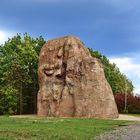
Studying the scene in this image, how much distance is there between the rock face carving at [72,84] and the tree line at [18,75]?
34.9 ft

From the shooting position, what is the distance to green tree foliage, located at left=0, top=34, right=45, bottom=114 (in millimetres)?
54156

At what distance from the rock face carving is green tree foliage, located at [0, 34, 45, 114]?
34.8ft

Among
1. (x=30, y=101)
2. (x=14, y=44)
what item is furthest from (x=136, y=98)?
(x=14, y=44)

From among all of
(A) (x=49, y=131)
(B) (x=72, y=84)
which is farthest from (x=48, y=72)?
(A) (x=49, y=131)

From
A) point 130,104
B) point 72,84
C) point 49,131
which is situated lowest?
point 49,131

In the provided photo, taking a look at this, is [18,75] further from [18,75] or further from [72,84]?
[72,84]

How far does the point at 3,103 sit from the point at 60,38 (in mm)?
14880

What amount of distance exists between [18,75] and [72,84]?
16.0 metres

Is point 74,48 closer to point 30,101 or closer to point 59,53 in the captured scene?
point 59,53

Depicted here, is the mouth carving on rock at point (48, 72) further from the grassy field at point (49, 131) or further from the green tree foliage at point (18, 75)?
the grassy field at point (49, 131)

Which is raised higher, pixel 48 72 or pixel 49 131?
pixel 48 72

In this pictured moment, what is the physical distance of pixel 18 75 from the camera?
55438 millimetres

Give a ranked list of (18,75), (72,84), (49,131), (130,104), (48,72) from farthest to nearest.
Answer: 1. (130,104)
2. (18,75)
3. (48,72)
4. (72,84)
5. (49,131)

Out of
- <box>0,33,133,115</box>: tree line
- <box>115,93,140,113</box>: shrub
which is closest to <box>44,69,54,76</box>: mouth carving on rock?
<box>0,33,133,115</box>: tree line
